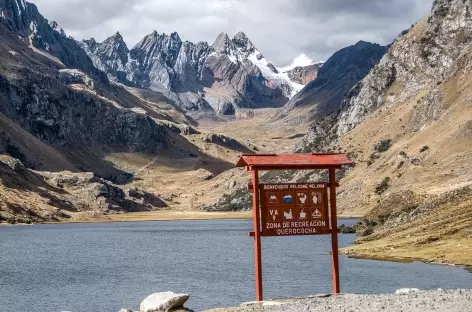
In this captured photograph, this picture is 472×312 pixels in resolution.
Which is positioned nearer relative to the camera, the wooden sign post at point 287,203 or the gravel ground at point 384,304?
the gravel ground at point 384,304

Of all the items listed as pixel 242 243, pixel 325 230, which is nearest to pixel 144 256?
pixel 242 243

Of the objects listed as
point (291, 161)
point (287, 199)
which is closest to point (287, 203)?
point (287, 199)

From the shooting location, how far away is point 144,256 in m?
128

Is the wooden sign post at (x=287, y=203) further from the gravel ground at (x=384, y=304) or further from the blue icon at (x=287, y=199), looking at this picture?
the gravel ground at (x=384, y=304)

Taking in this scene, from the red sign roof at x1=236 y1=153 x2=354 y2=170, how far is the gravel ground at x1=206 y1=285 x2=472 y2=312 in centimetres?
853

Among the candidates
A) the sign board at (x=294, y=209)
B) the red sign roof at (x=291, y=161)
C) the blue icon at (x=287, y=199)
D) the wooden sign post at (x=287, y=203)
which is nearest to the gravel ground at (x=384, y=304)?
the wooden sign post at (x=287, y=203)

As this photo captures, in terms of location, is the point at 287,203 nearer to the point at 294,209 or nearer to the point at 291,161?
the point at 294,209

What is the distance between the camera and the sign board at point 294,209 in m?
43.3

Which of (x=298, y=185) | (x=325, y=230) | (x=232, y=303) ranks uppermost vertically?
(x=298, y=185)

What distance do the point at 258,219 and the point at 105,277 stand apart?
55.2 metres

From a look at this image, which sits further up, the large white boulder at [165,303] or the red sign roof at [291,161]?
the red sign roof at [291,161]

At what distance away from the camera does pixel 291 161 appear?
4428 cm

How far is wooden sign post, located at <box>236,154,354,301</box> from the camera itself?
43.2 meters

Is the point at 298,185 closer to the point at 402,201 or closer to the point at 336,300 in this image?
the point at 336,300
